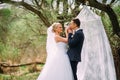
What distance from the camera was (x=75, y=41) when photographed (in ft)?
22.4

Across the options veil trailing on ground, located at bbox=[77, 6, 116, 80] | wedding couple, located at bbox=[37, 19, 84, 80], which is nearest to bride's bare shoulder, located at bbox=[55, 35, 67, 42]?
wedding couple, located at bbox=[37, 19, 84, 80]

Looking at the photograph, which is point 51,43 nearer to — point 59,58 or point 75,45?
point 59,58

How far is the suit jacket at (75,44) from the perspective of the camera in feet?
22.4

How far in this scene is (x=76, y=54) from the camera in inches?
273

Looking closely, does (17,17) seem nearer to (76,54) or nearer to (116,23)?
(116,23)

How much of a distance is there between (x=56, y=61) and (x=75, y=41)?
668mm

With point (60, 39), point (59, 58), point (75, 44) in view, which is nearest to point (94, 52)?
point (59, 58)

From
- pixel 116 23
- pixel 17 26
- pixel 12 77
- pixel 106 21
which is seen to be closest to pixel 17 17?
pixel 17 26

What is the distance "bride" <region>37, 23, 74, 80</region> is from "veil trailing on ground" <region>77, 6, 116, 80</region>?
2.95ft

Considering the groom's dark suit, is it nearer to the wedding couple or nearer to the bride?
the wedding couple

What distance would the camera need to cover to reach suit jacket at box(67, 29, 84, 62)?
22.4 ft

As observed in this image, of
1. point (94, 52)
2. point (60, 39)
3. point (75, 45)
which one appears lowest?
point (94, 52)

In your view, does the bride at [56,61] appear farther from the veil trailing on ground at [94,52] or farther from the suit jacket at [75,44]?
the veil trailing on ground at [94,52]

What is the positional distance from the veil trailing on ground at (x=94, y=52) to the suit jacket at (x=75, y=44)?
1.15 m
